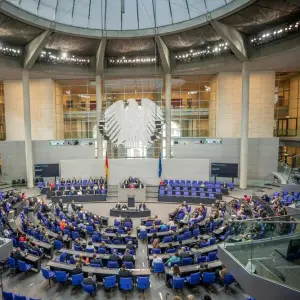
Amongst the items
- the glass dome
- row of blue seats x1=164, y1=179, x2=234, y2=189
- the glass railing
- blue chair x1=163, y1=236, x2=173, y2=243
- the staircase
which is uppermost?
the glass dome

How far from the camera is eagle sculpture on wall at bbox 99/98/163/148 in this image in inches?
445

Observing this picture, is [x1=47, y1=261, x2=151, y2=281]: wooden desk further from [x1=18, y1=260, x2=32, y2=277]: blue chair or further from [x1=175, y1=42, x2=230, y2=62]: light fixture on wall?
[x1=175, y1=42, x2=230, y2=62]: light fixture on wall

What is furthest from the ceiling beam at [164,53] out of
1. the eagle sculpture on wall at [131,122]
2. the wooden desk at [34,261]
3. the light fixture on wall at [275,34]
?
the wooden desk at [34,261]

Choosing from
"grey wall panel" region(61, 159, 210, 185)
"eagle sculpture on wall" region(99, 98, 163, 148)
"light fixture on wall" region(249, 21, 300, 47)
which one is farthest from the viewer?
"grey wall panel" region(61, 159, 210, 185)

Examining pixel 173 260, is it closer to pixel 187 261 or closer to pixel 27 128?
pixel 187 261

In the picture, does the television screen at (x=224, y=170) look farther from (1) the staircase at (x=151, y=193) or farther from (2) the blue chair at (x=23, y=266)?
(2) the blue chair at (x=23, y=266)

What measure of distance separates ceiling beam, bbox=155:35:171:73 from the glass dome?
3.36 ft

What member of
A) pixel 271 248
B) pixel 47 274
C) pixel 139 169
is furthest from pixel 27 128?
pixel 271 248

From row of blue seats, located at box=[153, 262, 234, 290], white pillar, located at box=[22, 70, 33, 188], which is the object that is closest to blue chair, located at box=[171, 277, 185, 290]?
row of blue seats, located at box=[153, 262, 234, 290]

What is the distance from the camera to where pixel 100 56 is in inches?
945

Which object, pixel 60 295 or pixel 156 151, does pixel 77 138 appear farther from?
pixel 60 295

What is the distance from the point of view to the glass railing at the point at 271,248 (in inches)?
239

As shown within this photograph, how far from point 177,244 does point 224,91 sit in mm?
19056

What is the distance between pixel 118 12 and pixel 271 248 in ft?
68.9
